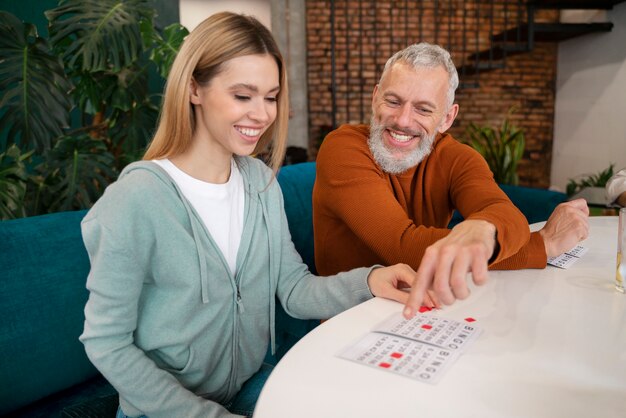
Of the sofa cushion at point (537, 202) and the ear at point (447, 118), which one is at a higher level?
the ear at point (447, 118)

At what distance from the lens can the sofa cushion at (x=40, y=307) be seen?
129 centimetres

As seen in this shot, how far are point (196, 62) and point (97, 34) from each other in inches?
64.5

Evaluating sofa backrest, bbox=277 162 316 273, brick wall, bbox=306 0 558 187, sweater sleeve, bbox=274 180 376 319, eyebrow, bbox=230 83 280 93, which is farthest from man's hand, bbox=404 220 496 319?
brick wall, bbox=306 0 558 187

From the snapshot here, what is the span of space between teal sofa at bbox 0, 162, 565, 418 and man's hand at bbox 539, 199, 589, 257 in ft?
3.64

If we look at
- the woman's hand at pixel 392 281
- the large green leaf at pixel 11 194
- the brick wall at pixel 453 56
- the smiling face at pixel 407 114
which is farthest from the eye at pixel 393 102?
the brick wall at pixel 453 56

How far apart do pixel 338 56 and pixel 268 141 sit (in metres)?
5.39

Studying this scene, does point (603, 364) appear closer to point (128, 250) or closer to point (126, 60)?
point (128, 250)

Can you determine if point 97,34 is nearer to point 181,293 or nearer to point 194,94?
point 194,94

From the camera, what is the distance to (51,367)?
1371 mm

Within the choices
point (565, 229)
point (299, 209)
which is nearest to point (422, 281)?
point (565, 229)

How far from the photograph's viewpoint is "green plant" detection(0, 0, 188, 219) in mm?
2271

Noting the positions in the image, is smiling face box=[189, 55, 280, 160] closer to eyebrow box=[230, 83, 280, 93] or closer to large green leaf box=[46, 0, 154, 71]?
eyebrow box=[230, 83, 280, 93]

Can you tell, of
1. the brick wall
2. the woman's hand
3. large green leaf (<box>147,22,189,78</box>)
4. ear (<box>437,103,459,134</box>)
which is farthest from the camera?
the brick wall

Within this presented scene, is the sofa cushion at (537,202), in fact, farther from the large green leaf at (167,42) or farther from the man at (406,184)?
the large green leaf at (167,42)
